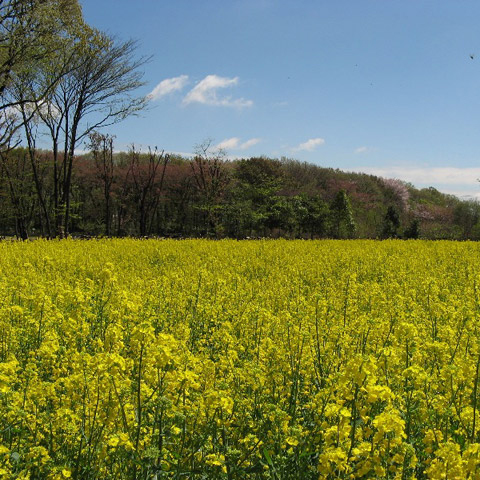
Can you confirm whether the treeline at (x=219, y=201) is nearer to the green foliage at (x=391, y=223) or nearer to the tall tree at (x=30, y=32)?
the green foliage at (x=391, y=223)

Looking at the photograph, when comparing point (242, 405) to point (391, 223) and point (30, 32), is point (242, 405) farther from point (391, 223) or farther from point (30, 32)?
point (391, 223)

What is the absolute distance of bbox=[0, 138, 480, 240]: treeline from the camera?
3638cm

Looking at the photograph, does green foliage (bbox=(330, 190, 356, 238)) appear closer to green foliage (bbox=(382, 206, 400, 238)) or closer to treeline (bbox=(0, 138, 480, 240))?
treeline (bbox=(0, 138, 480, 240))

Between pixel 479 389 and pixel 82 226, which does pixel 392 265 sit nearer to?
pixel 479 389

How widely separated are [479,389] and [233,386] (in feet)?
5.81

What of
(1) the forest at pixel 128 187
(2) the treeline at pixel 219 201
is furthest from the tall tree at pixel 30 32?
(2) the treeline at pixel 219 201

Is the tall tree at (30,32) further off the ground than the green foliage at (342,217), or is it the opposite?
the tall tree at (30,32)

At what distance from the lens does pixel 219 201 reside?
1492 inches

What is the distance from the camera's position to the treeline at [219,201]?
119 ft

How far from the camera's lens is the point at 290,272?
35.1ft

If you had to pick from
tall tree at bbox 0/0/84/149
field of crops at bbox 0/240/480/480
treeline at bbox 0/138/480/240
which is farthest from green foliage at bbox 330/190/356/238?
field of crops at bbox 0/240/480/480

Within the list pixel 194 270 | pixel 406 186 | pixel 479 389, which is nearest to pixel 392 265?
pixel 194 270

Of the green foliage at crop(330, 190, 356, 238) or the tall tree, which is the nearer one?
the tall tree

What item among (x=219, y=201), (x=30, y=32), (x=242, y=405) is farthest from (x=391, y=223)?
(x=242, y=405)
